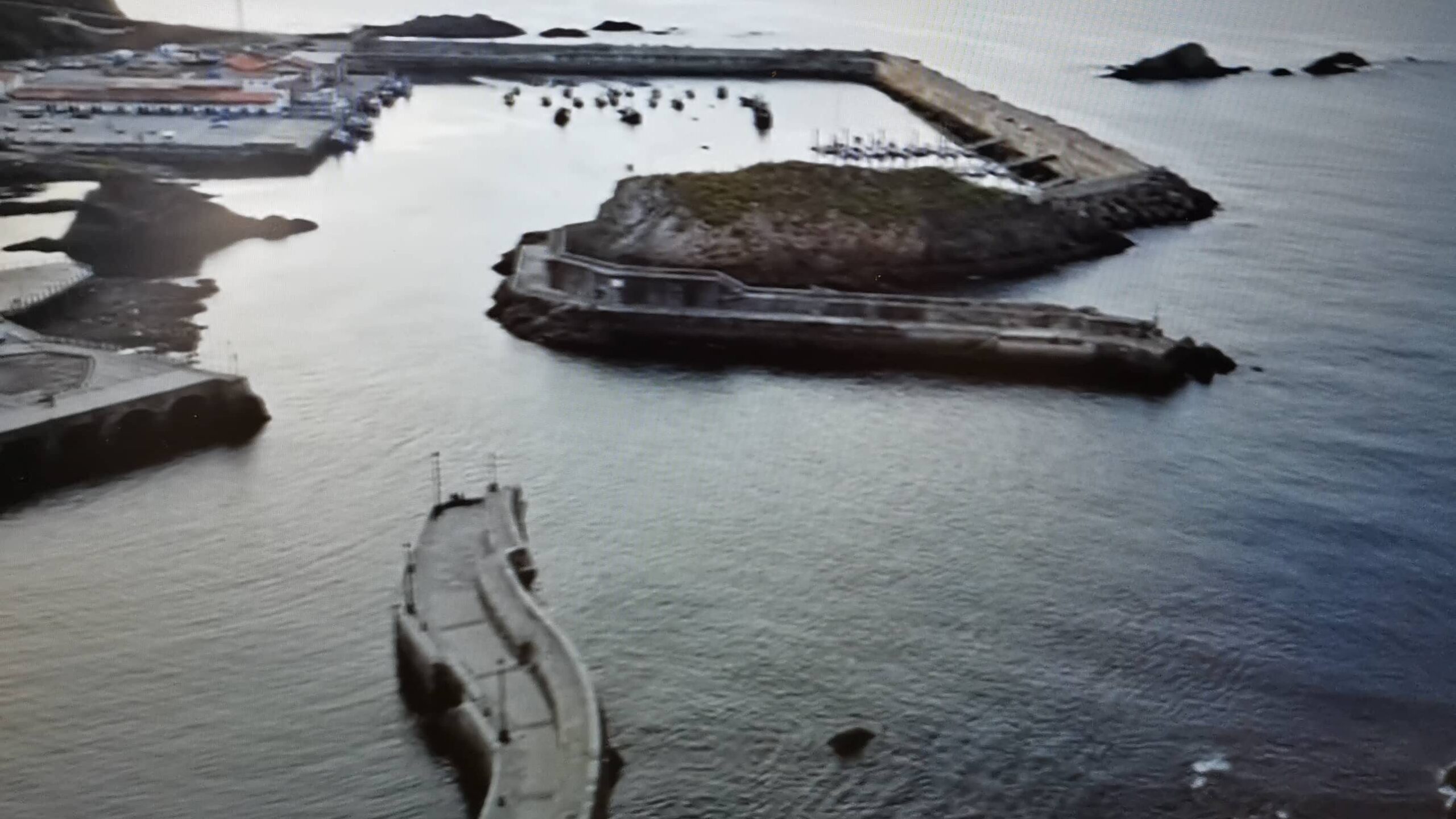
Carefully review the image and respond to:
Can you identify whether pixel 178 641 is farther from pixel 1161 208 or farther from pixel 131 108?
pixel 131 108

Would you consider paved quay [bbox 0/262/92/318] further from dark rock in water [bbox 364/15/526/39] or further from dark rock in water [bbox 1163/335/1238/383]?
dark rock in water [bbox 364/15/526/39]

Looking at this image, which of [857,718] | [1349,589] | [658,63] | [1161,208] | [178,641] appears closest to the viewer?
[857,718]

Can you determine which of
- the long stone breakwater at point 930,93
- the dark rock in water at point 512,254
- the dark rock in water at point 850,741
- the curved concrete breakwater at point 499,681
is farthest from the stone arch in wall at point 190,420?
the long stone breakwater at point 930,93

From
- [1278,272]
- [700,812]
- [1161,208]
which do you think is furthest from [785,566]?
[1161,208]

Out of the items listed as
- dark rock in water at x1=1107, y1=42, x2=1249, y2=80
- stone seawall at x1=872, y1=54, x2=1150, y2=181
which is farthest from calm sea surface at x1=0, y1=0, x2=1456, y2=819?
dark rock in water at x1=1107, y1=42, x2=1249, y2=80

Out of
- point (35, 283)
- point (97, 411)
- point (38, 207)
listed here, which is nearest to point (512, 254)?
point (35, 283)

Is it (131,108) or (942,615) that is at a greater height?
(131,108)

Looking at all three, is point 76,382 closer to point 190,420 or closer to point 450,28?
point 190,420
